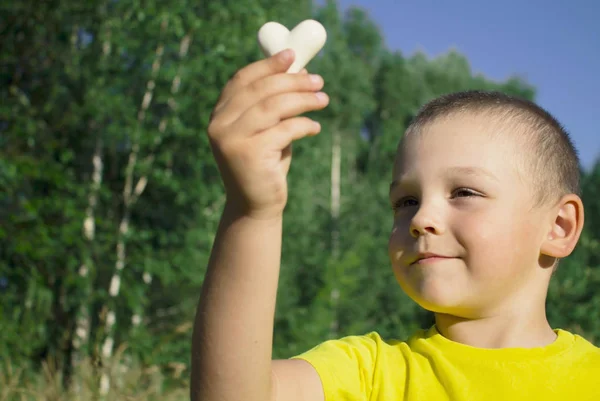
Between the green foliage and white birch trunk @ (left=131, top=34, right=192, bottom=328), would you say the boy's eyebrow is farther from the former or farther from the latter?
white birch trunk @ (left=131, top=34, right=192, bottom=328)

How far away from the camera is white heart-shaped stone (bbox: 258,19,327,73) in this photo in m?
1.03

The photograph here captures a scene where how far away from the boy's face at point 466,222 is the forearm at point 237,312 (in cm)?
39

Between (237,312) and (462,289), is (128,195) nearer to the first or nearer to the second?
(462,289)

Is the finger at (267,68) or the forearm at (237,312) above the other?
the finger at (267,68)

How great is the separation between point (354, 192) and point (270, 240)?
18582mm

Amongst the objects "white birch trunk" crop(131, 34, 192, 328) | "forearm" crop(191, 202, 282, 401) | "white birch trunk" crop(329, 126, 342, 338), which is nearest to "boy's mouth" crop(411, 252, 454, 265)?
"forearm" crop(191, 202, 282, 401)

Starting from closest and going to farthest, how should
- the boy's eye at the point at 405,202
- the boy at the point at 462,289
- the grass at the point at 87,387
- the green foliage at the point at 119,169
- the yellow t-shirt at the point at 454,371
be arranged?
the boy at the point at 462,289 < the yellow t-shirt at the point at 454,371 < the boy's eye at the point at 405,202 < the grass at the point at 87,387 < the green foliage at the point at 119,169

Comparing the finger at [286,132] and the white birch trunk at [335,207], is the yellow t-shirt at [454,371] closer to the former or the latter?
the finger at [286,132]

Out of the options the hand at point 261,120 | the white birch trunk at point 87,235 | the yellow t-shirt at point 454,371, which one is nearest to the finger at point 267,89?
the hand at point 261,120

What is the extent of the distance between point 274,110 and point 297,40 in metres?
0.16

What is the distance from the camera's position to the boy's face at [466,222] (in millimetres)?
1314

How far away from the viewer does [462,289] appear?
1313 millimetres

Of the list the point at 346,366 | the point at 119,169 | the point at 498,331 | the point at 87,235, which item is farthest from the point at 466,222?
the point at 119,169

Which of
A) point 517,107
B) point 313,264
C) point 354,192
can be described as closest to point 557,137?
point 517,107
